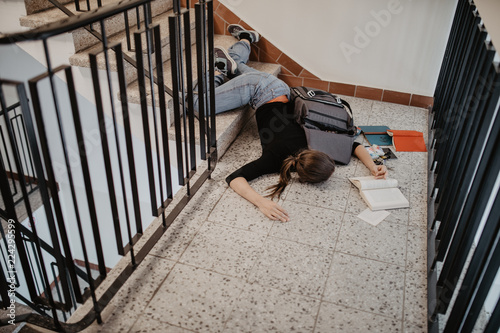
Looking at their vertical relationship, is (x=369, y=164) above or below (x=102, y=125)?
below

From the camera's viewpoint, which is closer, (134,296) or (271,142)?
(134,296)

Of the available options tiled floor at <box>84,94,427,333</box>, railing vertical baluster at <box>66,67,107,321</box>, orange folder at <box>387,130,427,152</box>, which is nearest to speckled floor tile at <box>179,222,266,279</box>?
tiled floor at <box>84,94,427,333</box>

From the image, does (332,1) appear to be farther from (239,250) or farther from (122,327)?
(122,327)

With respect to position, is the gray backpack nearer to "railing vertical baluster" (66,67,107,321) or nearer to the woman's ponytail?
the woman's ponytail

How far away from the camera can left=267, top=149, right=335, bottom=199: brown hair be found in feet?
8.08

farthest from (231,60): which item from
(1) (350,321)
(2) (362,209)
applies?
(1) (350,321)

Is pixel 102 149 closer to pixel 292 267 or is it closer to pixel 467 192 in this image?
pixel 292 267

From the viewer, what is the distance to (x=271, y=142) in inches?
107

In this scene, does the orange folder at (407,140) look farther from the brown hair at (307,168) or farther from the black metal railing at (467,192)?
the brown hair at (307,168)

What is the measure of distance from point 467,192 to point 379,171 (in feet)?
2.46

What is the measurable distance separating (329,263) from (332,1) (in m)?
2.31

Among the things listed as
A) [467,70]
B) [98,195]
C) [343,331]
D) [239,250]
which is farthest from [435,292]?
[98,195]

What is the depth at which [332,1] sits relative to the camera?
3.50 meters

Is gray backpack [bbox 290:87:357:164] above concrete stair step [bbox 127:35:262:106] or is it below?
below
